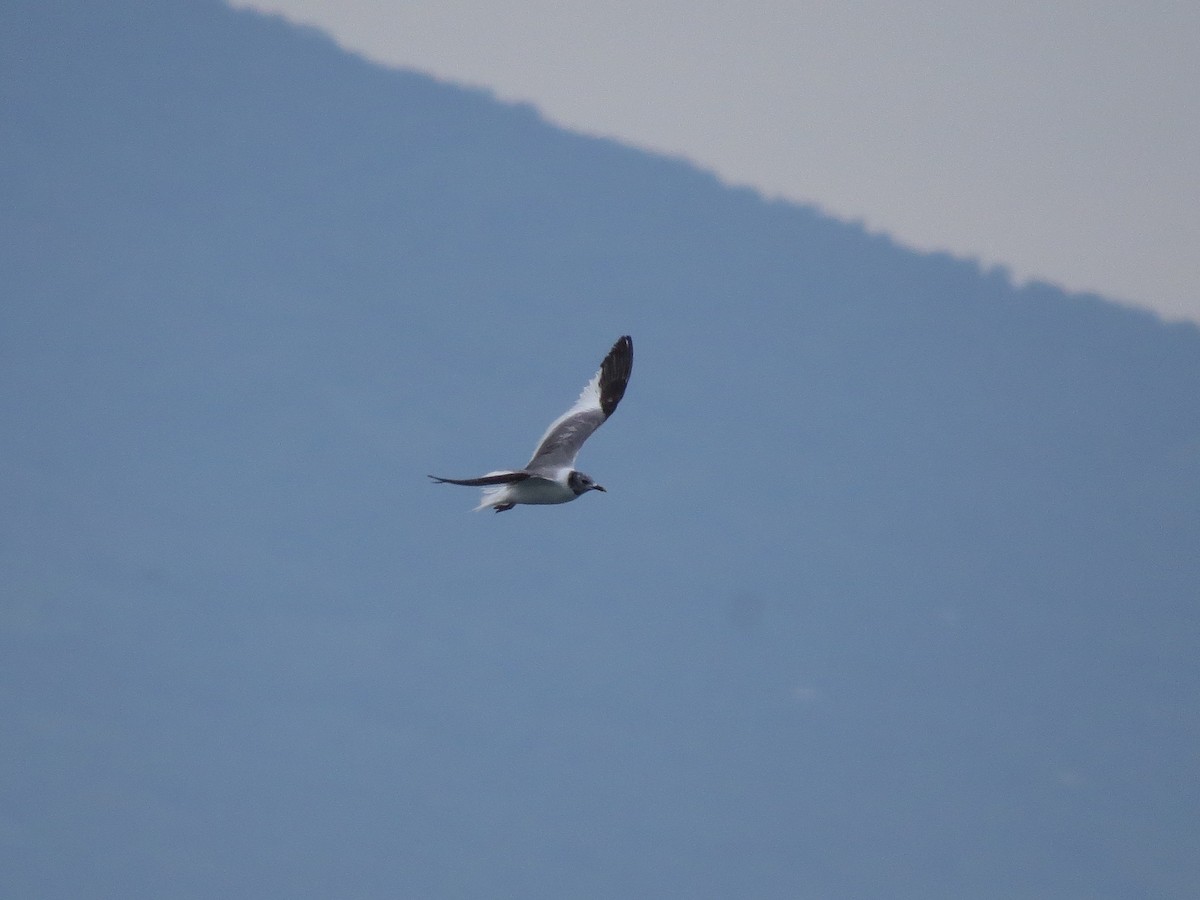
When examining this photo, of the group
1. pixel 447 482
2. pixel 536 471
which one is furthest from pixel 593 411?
pixel 447 482

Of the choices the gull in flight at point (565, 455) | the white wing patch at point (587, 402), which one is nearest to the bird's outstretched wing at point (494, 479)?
the gull in flight at point (565, 455)

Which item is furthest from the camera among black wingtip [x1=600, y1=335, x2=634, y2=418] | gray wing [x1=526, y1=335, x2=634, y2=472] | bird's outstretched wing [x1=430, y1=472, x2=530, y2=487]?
black wingtip [x1=600, y1=335, x2=634, y2=418]

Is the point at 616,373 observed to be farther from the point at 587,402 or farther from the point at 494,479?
the point at 494,479

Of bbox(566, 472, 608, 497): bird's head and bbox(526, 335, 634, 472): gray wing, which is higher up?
bbox(526, 335, 634, 472): gray wing

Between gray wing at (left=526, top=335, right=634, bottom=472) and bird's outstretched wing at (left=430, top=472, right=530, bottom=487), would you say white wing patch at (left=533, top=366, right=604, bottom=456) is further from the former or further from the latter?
bird's outstretched wing at (left=430, top=472, right=530, bottom=487)

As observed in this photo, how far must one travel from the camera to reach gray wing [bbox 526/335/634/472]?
10305mm

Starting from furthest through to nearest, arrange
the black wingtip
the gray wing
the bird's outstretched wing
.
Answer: the black wingtip
the gray wing
the bird's outstretched wing

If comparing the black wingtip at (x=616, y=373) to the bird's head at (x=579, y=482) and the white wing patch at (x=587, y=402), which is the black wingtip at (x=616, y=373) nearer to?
the white wing patch at (x=587, y=402)

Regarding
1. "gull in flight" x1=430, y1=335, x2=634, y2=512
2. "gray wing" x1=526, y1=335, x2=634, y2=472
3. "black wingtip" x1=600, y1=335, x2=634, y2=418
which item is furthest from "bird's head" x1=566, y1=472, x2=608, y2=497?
"black wingtip" x1=600, y1=335, x2=634, y2=418

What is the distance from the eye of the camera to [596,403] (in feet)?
35.5

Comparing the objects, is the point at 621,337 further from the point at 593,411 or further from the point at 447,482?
the point at 447,482

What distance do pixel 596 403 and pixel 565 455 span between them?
0.94 meters

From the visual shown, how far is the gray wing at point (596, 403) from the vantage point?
10.3 meters

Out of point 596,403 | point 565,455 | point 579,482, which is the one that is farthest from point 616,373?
point 579,482
